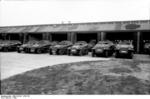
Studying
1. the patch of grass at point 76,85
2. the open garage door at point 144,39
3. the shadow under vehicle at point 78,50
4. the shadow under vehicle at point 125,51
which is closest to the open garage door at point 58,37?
the shadow under vehicle at point 78,50

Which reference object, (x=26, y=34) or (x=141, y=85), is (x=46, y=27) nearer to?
(x=26, y=34)

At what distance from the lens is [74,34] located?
20125 mm

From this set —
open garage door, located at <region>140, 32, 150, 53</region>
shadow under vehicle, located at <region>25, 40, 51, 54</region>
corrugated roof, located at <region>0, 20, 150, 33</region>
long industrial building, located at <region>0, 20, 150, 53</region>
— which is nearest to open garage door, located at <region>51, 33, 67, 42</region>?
long industrial building, located at <region>0, 20, 150, 53</region>

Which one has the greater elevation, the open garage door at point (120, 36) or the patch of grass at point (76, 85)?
the open garage door at point (120, 36)

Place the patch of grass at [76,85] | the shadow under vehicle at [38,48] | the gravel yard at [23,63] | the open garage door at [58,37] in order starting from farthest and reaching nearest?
the open garage door at [58,37] < the shadow under vehicle at [38,48] < the gravel yard at [23,63] < the patch of grass at [76,85]

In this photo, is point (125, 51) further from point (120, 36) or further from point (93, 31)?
point (120, 36)

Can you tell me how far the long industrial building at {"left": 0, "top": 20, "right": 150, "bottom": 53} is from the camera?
17750mm

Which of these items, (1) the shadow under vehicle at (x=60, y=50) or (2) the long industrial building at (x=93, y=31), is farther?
(2) the long industrial building at (x=93, y=31)

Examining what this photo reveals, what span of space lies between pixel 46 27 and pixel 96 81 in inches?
738

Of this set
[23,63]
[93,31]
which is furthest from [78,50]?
[93,31]

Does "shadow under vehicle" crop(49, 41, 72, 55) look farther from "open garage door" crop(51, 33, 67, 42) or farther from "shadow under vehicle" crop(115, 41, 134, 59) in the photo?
"open garage door" crop(51, 33, 67, 42)

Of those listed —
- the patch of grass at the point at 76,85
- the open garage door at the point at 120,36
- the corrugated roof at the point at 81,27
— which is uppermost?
the corrugated roof at the point at 81,27

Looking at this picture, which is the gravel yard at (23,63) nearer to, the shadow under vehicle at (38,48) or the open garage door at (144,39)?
the shadow under vehicle at (38,48)

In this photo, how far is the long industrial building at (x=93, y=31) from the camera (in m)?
17.8
